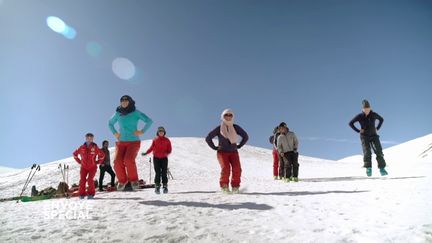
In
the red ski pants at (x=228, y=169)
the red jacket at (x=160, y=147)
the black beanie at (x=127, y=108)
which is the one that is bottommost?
the red ski pants at (x=228, y=169)

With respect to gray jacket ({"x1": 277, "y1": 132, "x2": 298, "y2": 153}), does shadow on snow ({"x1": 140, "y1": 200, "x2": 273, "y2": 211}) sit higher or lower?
lower

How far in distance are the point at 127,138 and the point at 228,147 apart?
9.78 ft

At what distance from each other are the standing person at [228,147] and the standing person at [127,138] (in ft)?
7.11

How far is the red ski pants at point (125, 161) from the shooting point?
880 cm

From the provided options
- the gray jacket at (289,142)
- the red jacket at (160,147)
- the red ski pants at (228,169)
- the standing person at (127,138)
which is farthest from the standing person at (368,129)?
the standing person at (127,138)

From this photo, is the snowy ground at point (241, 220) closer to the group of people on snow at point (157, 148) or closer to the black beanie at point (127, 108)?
the group of people on snow at point (157, 148)

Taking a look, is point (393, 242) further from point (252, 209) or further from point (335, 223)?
point (252, 209)

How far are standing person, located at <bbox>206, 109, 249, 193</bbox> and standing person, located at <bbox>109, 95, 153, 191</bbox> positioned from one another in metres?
2.17

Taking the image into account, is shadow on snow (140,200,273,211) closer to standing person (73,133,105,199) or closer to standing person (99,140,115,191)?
standing person (73,133,105,199)

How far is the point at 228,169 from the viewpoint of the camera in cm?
826

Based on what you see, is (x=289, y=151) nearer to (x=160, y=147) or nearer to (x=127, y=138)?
(x=160, y=147)

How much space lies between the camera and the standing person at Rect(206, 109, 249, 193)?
8.15 meters

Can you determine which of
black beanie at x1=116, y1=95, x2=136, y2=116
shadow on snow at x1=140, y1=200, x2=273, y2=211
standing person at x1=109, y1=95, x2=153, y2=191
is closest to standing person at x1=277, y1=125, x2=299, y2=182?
standing person at x1=109, y1=95, x2=153, y2=191
